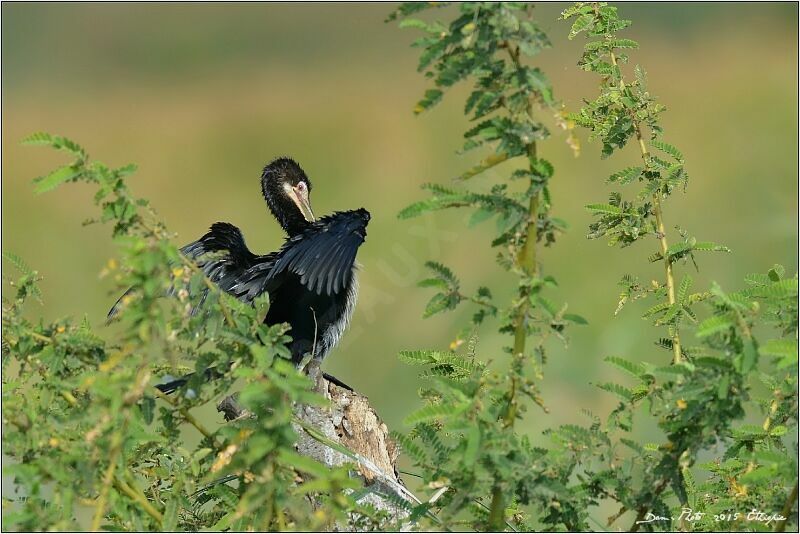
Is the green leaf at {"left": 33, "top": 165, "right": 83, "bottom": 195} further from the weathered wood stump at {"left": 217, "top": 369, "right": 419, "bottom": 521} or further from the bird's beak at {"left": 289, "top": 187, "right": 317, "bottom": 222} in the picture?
the bird's beak at {"left": 289, "top": 187, "right": 317, "bottom": 222}

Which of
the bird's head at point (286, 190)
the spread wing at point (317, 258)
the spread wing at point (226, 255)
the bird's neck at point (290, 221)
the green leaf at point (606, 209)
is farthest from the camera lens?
the bird's head at point (286, 190)

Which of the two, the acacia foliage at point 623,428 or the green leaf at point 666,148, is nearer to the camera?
the acacia foliage at point 623,428

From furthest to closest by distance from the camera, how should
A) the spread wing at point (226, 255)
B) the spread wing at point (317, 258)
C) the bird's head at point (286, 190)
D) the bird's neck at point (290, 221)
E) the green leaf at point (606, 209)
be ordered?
the bird's head at point (286, 190)
the bird's neck at point (290, 221)
the spread wing at point (226, 255)
the spread wing at point (317, 258)
the green leaf at point (606, 209)

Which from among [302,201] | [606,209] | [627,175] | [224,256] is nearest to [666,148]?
[627,175]

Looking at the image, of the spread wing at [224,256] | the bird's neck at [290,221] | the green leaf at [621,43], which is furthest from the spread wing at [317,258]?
the green leaf at [621,43]

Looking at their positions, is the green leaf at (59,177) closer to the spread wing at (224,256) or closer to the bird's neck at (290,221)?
the spread wing at (224,256)

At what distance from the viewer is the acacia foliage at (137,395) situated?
6.93ft

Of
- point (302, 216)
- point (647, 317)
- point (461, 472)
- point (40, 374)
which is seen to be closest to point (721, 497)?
point (647, 317)

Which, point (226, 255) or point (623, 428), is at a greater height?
point (226, 255)

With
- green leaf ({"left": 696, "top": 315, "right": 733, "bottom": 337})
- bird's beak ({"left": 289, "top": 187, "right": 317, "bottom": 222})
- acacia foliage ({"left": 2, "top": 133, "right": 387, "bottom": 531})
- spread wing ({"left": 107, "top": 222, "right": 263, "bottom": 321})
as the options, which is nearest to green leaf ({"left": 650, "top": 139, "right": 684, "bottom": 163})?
green leaf ({"left": 696, "top": 315, "right": 733, "bottom": 337})

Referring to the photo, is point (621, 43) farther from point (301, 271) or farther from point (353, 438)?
point (353, 438)

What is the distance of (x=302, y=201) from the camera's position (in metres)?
5.32

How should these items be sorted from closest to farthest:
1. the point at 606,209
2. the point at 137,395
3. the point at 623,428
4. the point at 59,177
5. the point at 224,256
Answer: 1. the point at 137,395
2. the point at 59,177
3. the point at 623,428
4. the point at 606,209
5. the point at 224,256

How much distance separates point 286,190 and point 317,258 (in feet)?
4.96
